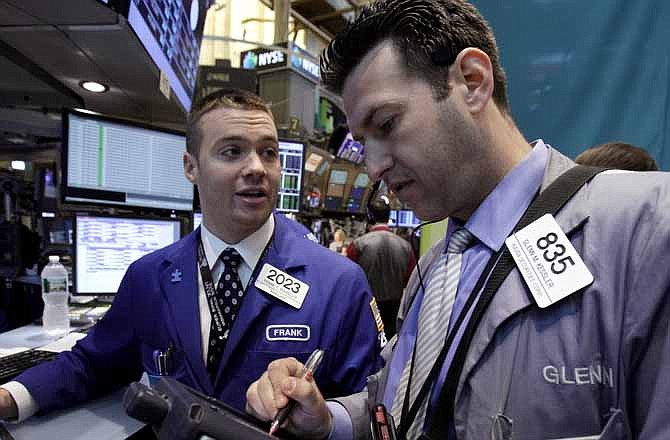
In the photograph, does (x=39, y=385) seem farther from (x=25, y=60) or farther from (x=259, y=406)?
(x=25, y=60)

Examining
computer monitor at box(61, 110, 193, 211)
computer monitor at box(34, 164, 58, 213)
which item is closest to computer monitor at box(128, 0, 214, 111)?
computer monitor at box(61, 110, 193, 211)

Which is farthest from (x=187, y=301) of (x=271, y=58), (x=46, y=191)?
(x=271, y=58)

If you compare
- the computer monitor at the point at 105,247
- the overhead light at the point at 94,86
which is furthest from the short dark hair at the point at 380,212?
the overhead light at the point at 94,86

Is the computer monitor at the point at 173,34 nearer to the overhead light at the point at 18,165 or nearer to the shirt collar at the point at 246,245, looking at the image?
the shirt collar at the point at 246,245

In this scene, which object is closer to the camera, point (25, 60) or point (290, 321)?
point (290, 321)

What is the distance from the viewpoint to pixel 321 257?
1.36 meters

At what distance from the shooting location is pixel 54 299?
1.82m

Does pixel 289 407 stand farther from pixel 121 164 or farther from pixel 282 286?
pixel 121 164

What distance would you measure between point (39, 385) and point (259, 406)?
0.79m

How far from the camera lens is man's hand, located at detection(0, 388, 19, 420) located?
1.09 meters

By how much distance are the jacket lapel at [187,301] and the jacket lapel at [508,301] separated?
2.61 feet

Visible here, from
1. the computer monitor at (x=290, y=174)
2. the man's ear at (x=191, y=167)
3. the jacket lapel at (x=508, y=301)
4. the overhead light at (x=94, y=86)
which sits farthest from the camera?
the computer monitor at (x=290, y=174)

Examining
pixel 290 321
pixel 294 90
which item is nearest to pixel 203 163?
pixel 290 321

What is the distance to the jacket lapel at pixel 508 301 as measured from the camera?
2.07 feet
